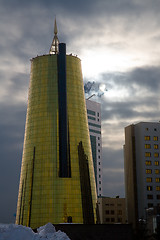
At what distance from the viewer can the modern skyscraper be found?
122m

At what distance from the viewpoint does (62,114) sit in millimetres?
95938

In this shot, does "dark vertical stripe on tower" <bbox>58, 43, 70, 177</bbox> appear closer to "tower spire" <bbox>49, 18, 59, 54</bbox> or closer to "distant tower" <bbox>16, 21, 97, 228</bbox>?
"distant tower" <bbox>16, 21, 97, 228</bbox>

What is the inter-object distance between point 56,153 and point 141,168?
132 ft

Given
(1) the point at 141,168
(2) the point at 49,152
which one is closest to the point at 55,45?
(2) the point at 49,152

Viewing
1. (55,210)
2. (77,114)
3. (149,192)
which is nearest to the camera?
(55,210)

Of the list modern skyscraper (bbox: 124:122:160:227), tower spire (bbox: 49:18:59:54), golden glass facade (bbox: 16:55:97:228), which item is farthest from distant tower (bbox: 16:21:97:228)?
modern skyscraper (bbox: 124:122:160:227)

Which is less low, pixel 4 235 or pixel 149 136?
pixel 149 136

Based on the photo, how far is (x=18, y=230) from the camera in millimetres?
27078

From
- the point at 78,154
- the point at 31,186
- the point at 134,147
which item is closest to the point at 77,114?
the point at 78,154

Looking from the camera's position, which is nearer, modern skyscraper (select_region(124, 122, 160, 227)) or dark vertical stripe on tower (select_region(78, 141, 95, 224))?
dark vertical stripe on tower (select_region(78, 141, 95, 224))

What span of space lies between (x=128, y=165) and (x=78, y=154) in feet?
128

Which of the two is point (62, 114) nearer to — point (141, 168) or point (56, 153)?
point (56, 153)

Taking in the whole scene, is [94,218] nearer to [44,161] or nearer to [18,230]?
[44,161]

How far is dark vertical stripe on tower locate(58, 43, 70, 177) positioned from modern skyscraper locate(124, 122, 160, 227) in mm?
37919
